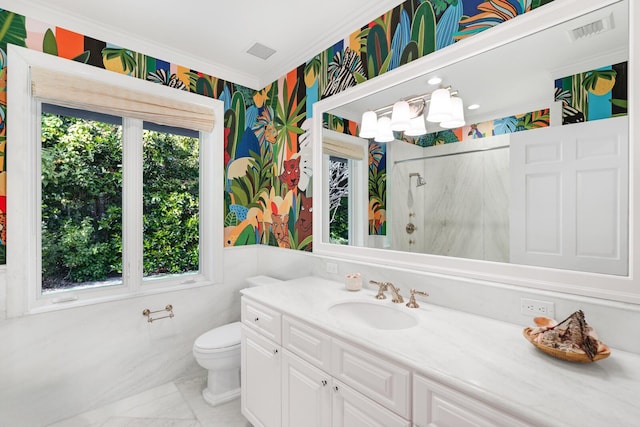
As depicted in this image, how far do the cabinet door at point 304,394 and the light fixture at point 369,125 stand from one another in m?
1.35

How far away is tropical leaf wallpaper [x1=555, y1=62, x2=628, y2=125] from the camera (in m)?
1.08

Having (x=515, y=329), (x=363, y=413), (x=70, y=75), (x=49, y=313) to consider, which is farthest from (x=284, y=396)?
(x=70, y=75)

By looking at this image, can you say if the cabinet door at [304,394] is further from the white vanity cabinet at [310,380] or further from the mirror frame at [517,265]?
the mirror frame at [517,265]

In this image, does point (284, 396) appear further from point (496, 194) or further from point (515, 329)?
point (496, 194)

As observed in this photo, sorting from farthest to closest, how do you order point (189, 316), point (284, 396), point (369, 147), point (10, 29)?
point (189, 316)
point (369, 147)
point (10, 29)
point (284, 396)

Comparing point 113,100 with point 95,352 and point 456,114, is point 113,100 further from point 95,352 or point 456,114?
point 456,114

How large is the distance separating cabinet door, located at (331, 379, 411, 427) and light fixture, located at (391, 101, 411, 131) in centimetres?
136

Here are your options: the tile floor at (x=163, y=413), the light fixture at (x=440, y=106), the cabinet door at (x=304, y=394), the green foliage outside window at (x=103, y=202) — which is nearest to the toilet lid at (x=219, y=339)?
the tile floor at (x=163, y=413)

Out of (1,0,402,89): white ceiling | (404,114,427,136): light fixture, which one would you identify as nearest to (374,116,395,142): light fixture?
(404,114,427,136): light fixture

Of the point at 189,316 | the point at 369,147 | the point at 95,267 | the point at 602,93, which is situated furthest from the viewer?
the point at 189,316

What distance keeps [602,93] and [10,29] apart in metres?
2.99

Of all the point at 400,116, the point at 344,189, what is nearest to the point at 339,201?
the point at 344,189

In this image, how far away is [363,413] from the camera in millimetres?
1149

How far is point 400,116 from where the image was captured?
176cm
